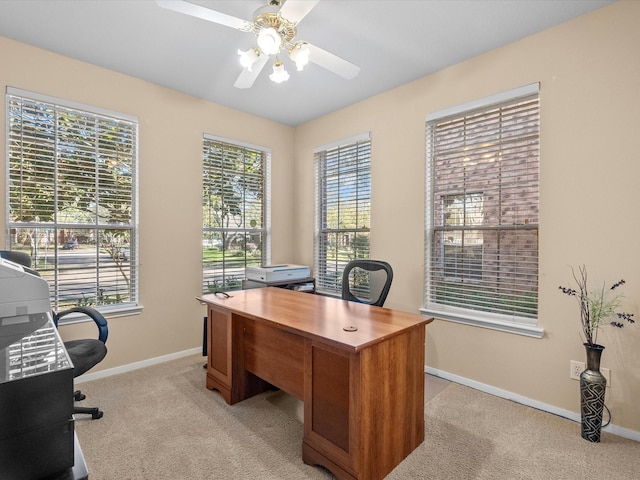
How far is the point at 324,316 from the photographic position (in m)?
1.99

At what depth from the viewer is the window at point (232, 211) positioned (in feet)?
11.6

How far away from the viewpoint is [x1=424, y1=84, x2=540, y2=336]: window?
2.42m

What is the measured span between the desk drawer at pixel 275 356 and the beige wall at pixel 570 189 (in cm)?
144

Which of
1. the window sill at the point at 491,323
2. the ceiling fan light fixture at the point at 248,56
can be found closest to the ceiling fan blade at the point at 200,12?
the ceiling fan light fixture at the point at 248,56

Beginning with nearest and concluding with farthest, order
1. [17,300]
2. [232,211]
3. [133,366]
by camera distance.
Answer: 1. [17,300]
2. [133,366]
3. [232,211]

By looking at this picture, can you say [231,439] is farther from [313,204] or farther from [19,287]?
[313,204]

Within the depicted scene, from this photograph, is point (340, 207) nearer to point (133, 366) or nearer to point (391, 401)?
point (391, 401)

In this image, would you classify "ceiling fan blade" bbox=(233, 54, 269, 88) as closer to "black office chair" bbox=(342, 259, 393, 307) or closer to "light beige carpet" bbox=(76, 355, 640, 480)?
"black office chair" bbox=(342, 259, 393, 307)

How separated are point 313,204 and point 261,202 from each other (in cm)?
64

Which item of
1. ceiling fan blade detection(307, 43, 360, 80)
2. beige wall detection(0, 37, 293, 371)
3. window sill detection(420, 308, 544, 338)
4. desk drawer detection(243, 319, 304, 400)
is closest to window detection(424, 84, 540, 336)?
window sill detection(420, 308, 544, 338)

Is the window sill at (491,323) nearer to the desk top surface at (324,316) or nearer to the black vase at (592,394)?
the black vase at (592,394)

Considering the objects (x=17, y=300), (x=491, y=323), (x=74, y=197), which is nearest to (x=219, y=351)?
(x=74, y=197)

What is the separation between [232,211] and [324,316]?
2.17 metres

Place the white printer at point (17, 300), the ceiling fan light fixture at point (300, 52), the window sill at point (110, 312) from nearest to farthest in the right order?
the white printer at point (17, 300) → the ceiling fan light fixture at point (300, 52) → the window sill at point (110, 312)
